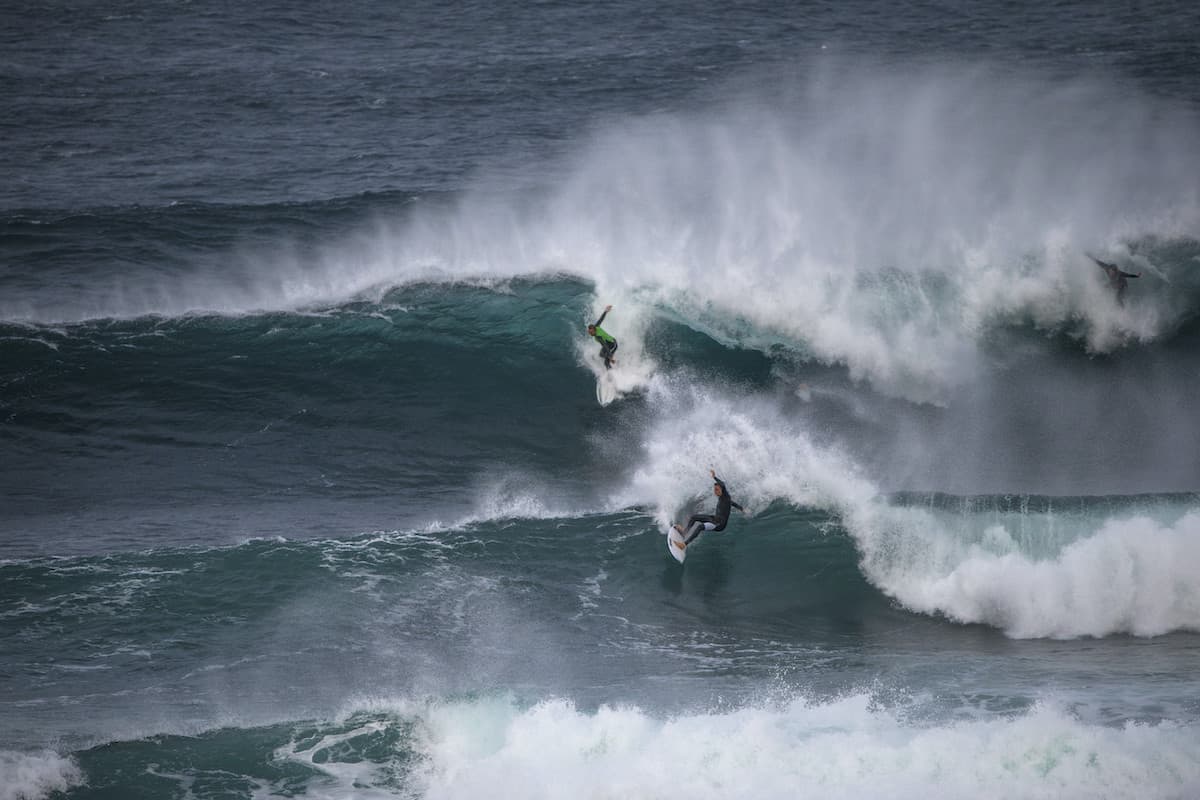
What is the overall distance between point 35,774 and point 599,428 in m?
11.5

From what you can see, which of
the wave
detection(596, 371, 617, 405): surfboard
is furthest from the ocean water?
detection(596, 371, 617, 405): surfboard

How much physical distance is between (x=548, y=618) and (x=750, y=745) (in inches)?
171

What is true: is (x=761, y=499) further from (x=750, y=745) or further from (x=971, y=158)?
(x=971, y=158)

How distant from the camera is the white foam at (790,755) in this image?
527 inches

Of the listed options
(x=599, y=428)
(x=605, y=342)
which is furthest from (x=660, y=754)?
(x=605, y=342)

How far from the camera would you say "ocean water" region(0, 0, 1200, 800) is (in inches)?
587

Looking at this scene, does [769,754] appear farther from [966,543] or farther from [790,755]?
[966,543]

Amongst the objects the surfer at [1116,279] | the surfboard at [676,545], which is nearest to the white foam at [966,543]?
the surfboard at [676,545]

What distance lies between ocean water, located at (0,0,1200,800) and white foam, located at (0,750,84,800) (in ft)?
0.21

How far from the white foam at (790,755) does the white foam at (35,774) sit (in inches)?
169

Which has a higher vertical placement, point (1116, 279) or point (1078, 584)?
point (1116, 279)

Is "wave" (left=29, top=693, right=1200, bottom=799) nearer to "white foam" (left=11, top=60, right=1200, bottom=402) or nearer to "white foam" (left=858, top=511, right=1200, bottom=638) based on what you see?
"white foam" (left=858, top=511, right=1200, bottom=638)

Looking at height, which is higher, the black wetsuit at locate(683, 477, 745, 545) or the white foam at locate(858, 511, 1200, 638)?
the black wetsuit at locate(683, 477, 745, 545)

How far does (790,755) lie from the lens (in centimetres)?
1412
